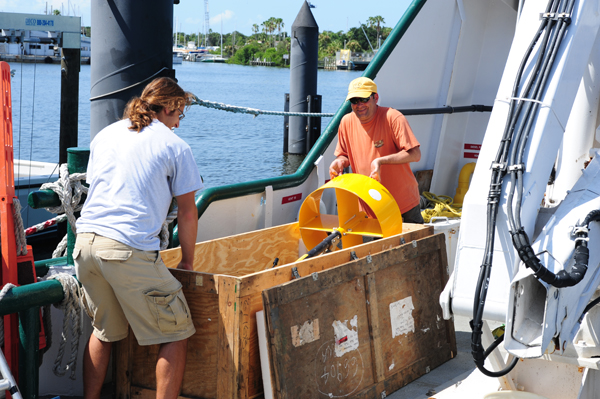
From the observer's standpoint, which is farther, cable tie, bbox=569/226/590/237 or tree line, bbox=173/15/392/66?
tree line, bbox=173/15/392/66

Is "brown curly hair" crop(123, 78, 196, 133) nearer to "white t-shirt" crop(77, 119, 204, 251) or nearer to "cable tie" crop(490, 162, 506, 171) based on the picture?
"white t-shirt" crop(77, 119, 204, 251)

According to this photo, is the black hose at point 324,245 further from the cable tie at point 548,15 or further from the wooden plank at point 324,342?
the cable tie at point 548,15

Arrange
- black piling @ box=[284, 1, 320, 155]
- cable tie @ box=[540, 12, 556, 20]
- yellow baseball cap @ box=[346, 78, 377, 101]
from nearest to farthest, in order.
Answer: cable tie @ box=[540, 12, 556, 20] < yellow baseball cap @ box=[346, 78, 377, 101] < black piling @ box=[284, 1, 320, 155]

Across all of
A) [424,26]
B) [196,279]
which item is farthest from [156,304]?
[424,26]

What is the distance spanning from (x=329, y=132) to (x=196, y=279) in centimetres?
292

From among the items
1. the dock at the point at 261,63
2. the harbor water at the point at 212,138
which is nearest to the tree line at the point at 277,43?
the dock at the point at 261,63

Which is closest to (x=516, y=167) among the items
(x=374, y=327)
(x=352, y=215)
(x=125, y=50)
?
(x=374, y=327)

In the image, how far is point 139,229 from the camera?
3443 mm

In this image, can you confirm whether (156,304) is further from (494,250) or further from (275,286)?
(494,250)

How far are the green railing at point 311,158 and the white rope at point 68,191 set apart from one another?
95cm

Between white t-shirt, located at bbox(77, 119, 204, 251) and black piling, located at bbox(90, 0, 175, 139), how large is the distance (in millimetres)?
1025

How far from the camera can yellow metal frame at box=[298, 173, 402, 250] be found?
4.72m

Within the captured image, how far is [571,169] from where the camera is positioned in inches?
154

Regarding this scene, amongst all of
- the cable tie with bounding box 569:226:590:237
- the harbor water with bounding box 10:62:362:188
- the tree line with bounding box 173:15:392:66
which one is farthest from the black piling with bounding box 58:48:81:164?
the tree line with bounding box 173:15:392:66
